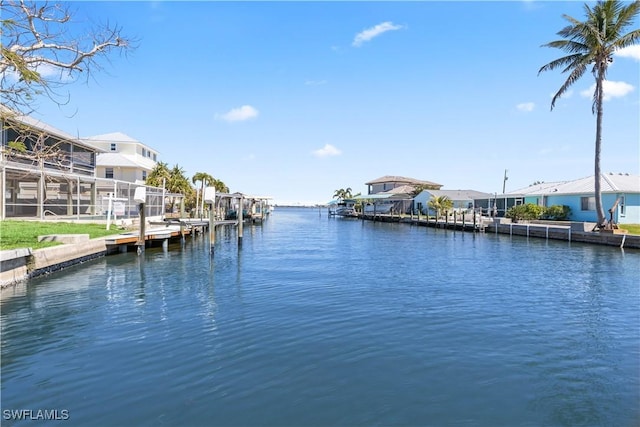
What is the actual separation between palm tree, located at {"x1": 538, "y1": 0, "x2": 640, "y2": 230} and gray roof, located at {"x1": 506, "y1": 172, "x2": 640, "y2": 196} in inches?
400

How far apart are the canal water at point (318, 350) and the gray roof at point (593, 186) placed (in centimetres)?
2942

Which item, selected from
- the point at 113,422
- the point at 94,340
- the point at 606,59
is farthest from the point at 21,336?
the point at 606,59

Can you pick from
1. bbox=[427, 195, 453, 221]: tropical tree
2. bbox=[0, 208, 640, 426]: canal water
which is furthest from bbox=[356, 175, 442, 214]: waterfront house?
bbox=[0, 208, 640, 426]: canal water

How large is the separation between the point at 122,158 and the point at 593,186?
53.6 metres

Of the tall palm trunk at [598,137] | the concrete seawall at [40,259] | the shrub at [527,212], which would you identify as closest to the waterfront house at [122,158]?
the concrete seawall at [40,259]

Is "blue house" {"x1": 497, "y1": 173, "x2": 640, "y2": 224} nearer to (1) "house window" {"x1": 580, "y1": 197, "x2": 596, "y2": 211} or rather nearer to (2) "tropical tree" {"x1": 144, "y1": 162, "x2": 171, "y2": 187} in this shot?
(1) "house window" {"x1": 580, "y1": 197, "x2": 596, "y2": 211}

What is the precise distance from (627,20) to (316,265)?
98.3 feet

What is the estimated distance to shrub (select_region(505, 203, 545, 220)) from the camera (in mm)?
47000

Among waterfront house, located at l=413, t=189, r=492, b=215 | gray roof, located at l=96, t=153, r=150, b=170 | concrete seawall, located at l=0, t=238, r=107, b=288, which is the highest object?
gray roof, located at l=96, t=153, r=150, b=170

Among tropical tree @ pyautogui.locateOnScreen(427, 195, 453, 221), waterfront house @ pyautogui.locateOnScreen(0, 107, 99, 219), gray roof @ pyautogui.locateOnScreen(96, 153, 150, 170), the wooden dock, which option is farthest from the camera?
tropical tree @ pyautogui.locateOnScreen(427, 195, 453, 221)

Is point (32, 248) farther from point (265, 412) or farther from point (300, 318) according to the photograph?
point (265, 412)

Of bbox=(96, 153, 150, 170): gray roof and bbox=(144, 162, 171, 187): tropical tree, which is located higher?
bbox=(96, 153, 150, 170): gray roof

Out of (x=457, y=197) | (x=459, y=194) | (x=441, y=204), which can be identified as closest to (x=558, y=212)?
(x=441, y=204)

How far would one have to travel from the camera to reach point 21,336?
951 centimetres
